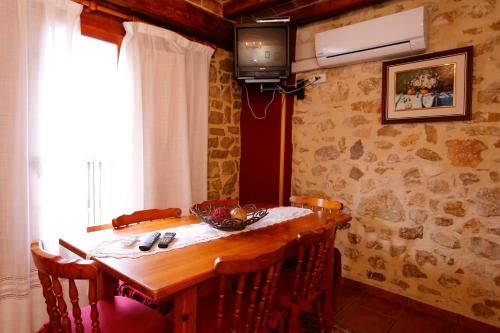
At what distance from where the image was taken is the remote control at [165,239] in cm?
143

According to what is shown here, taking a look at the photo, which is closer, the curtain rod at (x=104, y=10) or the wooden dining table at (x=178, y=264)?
the wooden dining table at (x=178, y=264)

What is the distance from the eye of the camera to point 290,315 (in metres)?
1.60

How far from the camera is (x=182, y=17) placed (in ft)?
8.30

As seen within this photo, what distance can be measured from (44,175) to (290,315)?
5.42 ft

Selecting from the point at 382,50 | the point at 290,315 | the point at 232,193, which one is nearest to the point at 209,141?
the point at 232,193

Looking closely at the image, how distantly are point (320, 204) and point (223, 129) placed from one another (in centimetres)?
130

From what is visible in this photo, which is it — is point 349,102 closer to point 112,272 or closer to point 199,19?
point 199,19

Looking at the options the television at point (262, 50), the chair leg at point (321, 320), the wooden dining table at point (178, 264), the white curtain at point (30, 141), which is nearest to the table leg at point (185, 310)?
the wooden dining table at point (178, 264)

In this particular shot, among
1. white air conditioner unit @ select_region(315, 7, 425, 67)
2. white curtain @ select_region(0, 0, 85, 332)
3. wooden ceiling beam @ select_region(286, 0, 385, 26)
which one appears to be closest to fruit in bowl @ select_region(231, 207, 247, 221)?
white curtain @ select_region(0, 0, 85, 332)

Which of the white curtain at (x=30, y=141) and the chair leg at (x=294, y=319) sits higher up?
the white curtain at (x=30, y=141)

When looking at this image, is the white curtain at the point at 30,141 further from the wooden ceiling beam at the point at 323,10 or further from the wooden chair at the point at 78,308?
the wooden ceiling beam at the point at 323,10

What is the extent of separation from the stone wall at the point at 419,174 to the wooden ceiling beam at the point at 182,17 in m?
0.78

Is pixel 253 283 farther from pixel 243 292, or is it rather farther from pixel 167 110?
pixel 167 110

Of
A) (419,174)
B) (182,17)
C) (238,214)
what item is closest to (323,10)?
(182,17)
